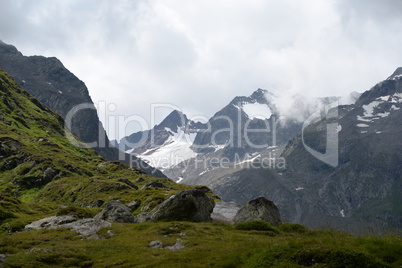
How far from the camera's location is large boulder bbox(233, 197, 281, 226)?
56.2 m

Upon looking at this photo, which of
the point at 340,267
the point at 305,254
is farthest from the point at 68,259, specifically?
the point at 340,267

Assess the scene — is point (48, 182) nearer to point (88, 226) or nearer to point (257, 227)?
→ point (88, 226)

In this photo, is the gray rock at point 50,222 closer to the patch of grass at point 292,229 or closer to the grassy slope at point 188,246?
the grassy slope at point 188,246

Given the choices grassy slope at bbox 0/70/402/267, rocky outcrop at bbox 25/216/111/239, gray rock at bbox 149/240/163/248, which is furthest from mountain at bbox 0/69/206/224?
gray rock at bbox 149/240/163/248

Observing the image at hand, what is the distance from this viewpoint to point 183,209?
5356 centimetres

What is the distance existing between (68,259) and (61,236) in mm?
12193

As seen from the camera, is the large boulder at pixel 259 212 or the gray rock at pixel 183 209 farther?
the large boulder at pixel 259 212

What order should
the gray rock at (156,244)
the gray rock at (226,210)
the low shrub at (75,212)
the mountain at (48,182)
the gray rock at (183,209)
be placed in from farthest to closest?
the gray rock at (226,210)
the mountain at (48,182)
the low shrub at (75,212)
the gray rock at (183,209)
the gray rock at (156,244)

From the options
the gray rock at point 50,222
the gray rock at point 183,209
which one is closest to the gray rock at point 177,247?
the gray rock at point 183,209

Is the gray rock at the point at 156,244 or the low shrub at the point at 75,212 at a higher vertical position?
the gray rock at the point at 156,244

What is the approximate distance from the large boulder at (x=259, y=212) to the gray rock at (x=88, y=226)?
21.1 meters

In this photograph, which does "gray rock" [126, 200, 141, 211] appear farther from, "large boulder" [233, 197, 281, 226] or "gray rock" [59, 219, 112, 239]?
"gray rock" [59, 219, 112, 239]

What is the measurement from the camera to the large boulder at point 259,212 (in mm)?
56219

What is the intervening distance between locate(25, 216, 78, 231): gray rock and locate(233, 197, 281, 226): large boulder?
2575 centimetres
